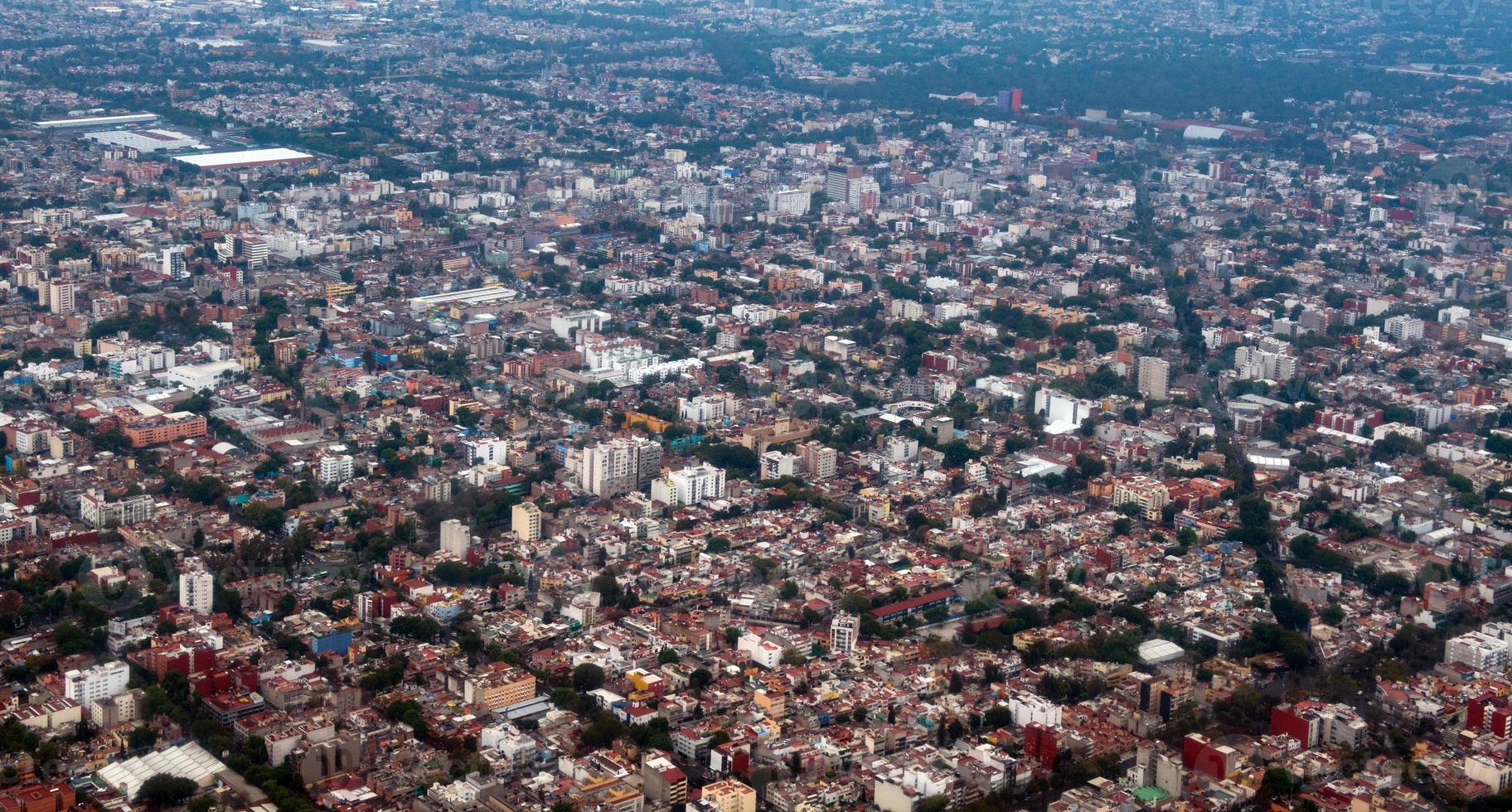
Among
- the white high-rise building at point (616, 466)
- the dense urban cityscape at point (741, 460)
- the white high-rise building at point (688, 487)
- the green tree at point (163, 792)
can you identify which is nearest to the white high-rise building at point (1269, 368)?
the dense urban cityscape at point (741, 460)

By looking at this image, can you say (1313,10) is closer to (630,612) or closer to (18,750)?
(630,612)

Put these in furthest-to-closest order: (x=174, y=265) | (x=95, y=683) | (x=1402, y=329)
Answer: (x=174, y=265)
(x=1402, y=329)
(x=95, y=683)

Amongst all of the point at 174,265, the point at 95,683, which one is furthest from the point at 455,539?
A: the point at 174,265

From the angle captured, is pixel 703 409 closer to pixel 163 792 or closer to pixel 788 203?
pixel 163 792

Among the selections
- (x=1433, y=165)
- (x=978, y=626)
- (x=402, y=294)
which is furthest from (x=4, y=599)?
(x=1433, y=165)

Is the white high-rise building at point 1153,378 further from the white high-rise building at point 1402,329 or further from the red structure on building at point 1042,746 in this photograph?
the red structure on building at point 1042,746

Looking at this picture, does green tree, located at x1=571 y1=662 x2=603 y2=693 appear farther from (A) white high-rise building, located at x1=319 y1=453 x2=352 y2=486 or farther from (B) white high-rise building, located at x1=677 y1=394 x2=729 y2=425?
(B) white high-rise building, located at x1=677 y1=394 x2=729 y2=425
